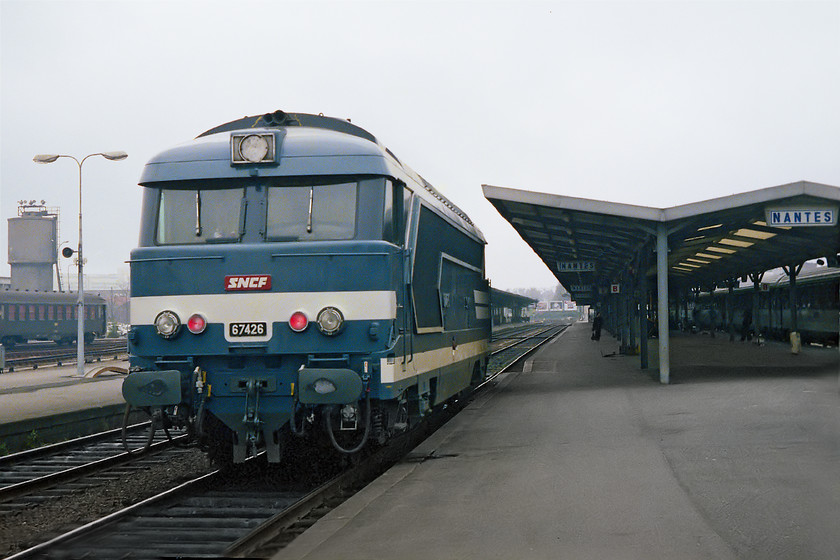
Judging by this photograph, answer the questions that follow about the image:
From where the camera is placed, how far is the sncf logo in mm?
7891

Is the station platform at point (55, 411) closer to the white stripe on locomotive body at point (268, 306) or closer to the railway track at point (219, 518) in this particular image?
the railway track at point (219, 518)

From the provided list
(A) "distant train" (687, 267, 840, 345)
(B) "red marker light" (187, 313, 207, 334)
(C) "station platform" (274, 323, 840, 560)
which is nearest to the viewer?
(C) "station platform" (274, 323, 840, 560)

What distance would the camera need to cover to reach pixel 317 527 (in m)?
6.32

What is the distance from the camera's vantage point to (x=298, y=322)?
7816 mm

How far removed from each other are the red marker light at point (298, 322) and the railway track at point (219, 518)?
1.50 metres

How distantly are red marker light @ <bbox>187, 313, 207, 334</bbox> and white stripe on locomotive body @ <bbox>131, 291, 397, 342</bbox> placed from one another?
1.7 inches

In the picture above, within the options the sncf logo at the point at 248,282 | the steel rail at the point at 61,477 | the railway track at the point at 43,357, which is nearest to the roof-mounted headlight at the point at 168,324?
the sncf logo at the point at 248,282

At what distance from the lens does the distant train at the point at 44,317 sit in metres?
40.3

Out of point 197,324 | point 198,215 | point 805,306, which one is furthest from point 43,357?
point 805,306

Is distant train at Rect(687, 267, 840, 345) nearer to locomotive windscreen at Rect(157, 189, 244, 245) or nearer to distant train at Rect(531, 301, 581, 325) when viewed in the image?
locomotive windscreen at Rect(157, 189, 244, 245)

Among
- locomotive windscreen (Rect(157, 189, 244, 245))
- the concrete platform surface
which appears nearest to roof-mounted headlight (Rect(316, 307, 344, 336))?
locomotive windscreen (Rect(157, 189, 244, 245))

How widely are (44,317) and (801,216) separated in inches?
1493

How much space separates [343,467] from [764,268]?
23.3m

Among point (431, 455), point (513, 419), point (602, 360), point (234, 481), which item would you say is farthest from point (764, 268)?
point (234, 481)
